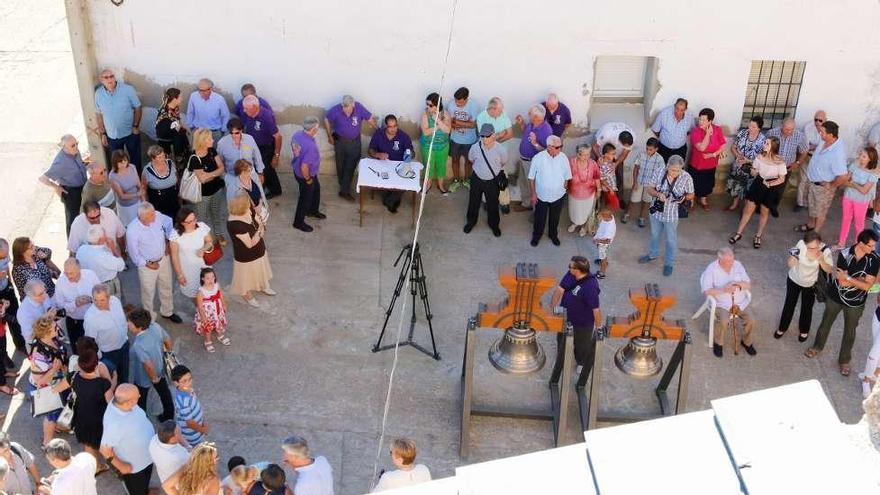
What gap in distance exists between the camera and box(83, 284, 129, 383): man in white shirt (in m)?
8.96

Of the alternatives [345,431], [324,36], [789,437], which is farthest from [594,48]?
[789,437]

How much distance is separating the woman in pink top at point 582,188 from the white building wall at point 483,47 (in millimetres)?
1153

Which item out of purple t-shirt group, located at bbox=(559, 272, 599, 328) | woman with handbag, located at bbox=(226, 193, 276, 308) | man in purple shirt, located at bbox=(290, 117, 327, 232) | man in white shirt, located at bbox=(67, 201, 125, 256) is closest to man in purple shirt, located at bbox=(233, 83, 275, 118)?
man in purple shirt, located at bbox=(290, 117, 327, 232)

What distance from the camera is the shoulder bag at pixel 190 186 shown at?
451 inches

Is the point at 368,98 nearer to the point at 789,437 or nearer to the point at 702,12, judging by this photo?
the point at 702,12

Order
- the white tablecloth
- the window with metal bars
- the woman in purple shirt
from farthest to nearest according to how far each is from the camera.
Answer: the window with metal bars
the white tablecloth
the woman in purple shirt

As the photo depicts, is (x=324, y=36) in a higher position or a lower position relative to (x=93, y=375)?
higher

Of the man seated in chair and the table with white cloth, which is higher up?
the table with white cloth

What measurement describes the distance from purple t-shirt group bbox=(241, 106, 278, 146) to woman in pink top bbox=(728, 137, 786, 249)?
5891 mm

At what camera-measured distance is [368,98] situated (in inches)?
511

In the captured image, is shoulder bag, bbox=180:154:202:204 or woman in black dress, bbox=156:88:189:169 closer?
shoulder bag, bbox=180:154:202:204

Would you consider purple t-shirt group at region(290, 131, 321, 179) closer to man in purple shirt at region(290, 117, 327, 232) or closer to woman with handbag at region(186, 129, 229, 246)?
man in purple shirt at region(290, 117, 327, 232)

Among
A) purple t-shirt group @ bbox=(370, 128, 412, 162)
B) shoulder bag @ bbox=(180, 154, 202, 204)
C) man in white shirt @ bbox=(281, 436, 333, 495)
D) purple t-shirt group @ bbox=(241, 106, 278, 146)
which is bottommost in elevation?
man in white shirt @ bbox=(281, 436, 333, 495)

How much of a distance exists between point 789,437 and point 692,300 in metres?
7.66
